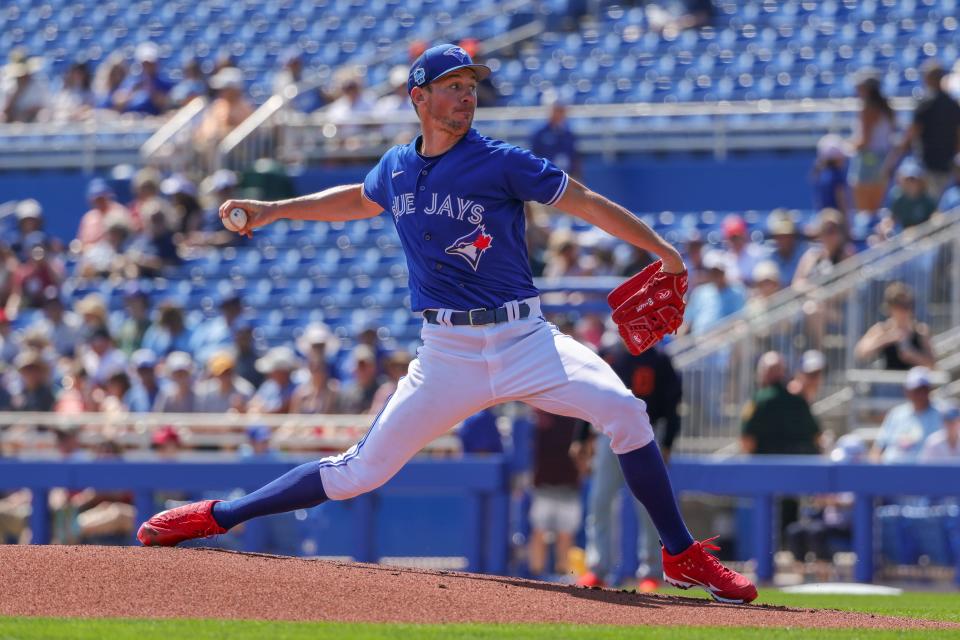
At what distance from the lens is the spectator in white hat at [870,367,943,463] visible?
1210 cm

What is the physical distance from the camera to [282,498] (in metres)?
7.04

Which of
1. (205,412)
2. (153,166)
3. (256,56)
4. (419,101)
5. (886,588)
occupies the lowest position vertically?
(886,588)

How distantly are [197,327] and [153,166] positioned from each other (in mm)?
3606

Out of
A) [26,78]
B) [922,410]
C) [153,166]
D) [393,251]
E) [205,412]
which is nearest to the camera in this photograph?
[922,410]

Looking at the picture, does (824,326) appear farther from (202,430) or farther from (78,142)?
(78,142)

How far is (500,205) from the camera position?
6605mm

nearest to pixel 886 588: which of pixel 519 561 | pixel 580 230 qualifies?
pixel 519 561

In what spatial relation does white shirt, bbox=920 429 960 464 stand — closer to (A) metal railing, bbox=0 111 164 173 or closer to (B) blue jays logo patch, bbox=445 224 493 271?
(B) blue jays logo patch, bbox=445 224 493 271

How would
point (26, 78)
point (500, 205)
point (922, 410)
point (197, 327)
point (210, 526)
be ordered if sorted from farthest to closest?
point (26, 78), point (197, 327), point (922, 410), point (210, 526), point (500, 205)

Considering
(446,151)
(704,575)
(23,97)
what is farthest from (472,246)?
(23,97)

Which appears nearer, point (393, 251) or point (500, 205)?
point (500, 205)

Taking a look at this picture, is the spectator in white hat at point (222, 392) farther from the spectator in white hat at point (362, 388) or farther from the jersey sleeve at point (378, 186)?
the jersey sleeve at point (378, 186)

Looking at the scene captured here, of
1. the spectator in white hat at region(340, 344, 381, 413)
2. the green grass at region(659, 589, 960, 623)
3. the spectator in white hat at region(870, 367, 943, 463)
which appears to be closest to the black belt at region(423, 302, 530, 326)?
the green grass at region(659, 589, 960, 623)

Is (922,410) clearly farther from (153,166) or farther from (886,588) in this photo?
(153,166)
